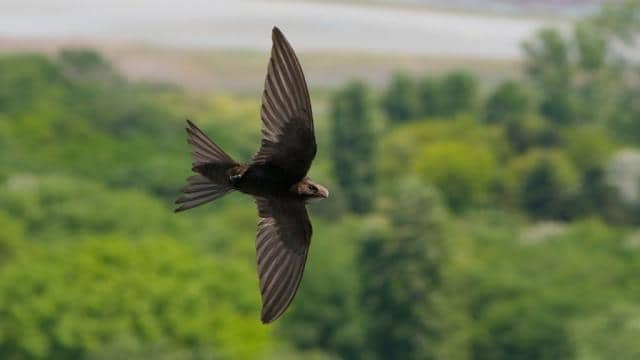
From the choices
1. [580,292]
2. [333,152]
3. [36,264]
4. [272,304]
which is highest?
[333,152]

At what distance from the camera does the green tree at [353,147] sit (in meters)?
39.4

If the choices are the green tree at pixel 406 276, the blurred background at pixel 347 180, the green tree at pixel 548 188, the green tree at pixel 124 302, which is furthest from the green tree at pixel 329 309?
the green tree at pixel 548 188

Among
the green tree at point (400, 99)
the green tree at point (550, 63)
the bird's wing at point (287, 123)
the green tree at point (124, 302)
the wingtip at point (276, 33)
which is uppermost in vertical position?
the green tree at point (550, 63)

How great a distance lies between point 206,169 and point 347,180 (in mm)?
37823

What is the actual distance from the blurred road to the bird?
41.2m

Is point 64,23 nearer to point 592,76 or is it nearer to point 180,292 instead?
point 592,76

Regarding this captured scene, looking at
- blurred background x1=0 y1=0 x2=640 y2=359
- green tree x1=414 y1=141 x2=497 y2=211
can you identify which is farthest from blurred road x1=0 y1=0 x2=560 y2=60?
green tree x1=414 y1=141 x2=497 y2=211

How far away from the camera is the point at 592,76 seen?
4903 cm

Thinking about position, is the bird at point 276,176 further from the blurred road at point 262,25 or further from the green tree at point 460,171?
the blurred road at point 262,25

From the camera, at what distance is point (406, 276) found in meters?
32.4

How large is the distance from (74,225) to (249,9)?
52.5 feet

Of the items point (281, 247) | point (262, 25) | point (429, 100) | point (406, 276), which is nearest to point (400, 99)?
point (429, 100)

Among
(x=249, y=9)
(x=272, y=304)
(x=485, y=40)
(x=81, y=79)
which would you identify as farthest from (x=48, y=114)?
(x=272, y=304)

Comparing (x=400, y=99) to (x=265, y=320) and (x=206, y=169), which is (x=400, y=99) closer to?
(x=206, y=169)
